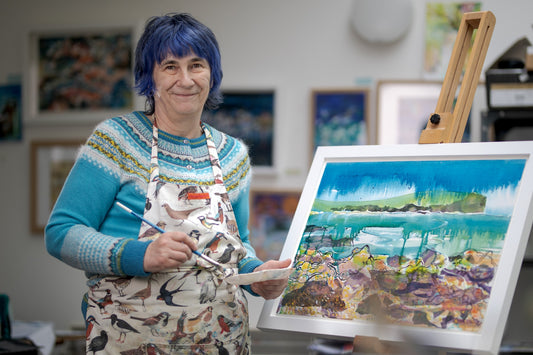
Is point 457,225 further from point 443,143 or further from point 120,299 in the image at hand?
point 120,299

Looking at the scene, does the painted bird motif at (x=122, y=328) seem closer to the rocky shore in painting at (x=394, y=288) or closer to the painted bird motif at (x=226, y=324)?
the painted bird motif at (x=226, y=324)

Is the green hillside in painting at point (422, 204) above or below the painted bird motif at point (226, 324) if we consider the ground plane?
above

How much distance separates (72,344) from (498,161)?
265 centimetres

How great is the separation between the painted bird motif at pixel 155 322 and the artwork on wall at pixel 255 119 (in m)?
1.91

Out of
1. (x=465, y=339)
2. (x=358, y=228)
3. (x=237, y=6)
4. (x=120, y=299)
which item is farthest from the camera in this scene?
(x=237, y=6)

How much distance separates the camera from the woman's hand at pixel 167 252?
3.76 ft

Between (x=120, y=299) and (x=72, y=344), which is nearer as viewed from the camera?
(x=120, y=299)

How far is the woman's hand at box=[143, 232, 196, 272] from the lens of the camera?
1147mm

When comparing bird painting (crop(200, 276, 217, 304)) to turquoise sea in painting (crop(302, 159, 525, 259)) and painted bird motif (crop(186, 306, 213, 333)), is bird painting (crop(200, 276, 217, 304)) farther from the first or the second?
turquoise sea in painting (crop(302, 159, 525, 259))

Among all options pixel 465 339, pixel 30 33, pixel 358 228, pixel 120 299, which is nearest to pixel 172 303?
pixel 120 299

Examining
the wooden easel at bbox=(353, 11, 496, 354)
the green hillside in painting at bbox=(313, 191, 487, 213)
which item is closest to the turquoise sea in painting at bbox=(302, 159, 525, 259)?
the green hillside in painting at bbox=(313, 191, 487, 213)

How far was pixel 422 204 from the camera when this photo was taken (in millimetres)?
1353

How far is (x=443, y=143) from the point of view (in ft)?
4.67

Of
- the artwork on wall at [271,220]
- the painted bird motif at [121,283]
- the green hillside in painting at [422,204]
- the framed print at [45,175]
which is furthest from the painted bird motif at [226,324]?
the framed print at [45,175]
